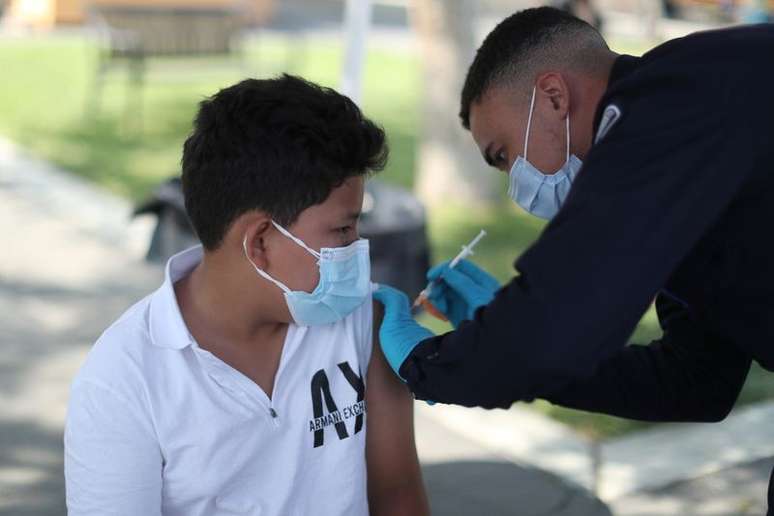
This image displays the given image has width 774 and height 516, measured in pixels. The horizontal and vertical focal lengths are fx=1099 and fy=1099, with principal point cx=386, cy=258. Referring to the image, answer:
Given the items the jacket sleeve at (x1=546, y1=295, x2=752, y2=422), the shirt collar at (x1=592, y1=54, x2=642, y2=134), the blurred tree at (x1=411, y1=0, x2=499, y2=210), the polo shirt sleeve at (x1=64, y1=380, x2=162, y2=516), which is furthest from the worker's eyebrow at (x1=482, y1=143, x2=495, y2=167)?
the blurred tree at (x1=411, y1=0, x2=499, y2=210)

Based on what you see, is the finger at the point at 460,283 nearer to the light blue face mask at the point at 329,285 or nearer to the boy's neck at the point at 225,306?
the light blue face mask at the point at 329,285

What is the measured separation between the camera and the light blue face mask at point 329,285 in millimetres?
2020

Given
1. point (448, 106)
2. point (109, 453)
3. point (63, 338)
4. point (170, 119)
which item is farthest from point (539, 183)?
point (170, 119)

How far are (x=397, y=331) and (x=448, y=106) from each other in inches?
207

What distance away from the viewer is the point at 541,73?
192cm

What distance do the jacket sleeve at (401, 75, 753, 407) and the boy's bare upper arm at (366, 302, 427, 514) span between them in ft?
2.43

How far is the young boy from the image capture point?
6.19 ft

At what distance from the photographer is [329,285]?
202 centimetres

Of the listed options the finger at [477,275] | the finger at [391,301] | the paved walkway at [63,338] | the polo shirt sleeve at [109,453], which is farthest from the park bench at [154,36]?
the polo shirt sleeve at [109,453]

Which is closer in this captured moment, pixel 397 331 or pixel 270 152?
pixel 270 152

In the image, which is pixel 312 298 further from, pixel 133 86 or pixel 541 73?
pixel 133 86

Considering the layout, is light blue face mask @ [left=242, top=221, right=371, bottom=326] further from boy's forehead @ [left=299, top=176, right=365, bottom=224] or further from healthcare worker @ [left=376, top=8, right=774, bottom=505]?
healthcare worker @ [left=376, top=8, right=774, bottom=505]

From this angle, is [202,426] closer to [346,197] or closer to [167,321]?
[167,321]

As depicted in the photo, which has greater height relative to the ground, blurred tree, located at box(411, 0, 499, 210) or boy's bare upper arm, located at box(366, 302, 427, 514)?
boy's bare upper arm, located at box(366, 302, 427, 514)
